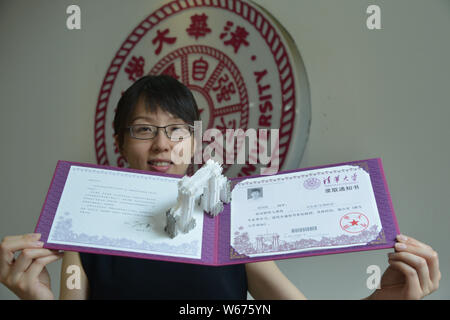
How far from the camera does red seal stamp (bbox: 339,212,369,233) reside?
0.61 meters

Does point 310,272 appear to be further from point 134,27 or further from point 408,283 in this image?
point 134,27

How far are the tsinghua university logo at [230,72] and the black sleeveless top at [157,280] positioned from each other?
335mm

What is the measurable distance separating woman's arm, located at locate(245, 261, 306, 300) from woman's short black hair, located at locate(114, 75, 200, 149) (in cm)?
34

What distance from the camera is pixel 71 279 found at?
77cm

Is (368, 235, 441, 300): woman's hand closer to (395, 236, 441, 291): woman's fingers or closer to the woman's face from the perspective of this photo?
(395, 236, 441, 291): woman's fingers

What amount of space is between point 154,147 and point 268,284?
359 mm

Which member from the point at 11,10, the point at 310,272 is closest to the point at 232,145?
the point at 310,272

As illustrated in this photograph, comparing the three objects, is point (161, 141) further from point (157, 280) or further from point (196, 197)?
point (157, 280)

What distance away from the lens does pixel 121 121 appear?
874 millimetres

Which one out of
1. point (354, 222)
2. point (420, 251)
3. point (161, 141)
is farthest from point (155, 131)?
point (420, 251)

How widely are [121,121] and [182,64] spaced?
375 millimetres

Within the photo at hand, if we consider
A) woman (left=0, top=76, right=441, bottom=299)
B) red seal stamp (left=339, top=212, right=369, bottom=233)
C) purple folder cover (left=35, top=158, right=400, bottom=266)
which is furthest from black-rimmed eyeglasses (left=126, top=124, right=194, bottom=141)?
red seal stamp (left=339, top=212, right=369, bottom=233)

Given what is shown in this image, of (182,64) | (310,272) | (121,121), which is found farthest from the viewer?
(182,64)

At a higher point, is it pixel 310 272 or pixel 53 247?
pixel 53 247
